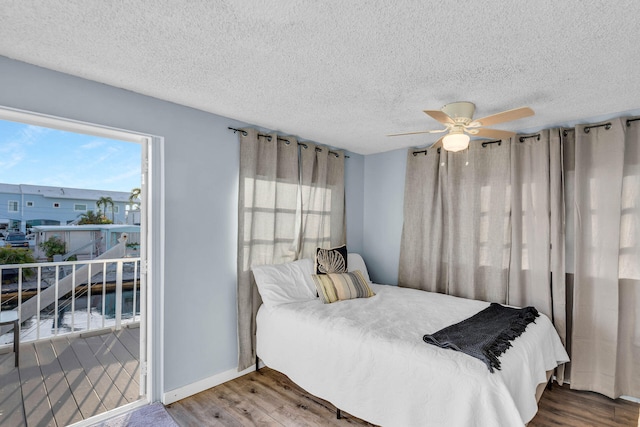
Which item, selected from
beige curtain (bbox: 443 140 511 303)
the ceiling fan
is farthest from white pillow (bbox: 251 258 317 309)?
the ceiling fan

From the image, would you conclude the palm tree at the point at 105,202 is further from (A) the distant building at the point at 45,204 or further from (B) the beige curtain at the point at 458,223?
(B) the beige curtain at the point at 458,223

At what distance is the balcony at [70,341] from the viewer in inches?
100

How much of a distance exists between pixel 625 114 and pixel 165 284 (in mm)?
4069

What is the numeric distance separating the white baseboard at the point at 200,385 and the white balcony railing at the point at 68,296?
2.03 meters

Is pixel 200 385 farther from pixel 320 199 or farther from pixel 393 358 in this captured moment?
pixel 320 199

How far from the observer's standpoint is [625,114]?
2732mm

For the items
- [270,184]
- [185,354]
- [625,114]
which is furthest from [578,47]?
[185,354]

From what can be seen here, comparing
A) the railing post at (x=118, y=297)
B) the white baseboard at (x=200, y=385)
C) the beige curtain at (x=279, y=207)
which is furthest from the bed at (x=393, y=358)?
the railing post at (x=118, y=297)

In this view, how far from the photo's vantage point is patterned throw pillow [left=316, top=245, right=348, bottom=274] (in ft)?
11.3

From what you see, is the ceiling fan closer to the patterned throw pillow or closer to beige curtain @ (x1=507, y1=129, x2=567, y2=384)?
beige curtain @ (x1=507, y1=129, x2=567, y2=384)

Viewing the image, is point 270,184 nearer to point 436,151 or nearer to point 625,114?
point 436,151

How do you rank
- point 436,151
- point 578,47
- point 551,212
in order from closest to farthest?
point 578,47 → point 551,212 → point 436,151

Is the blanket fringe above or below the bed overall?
above

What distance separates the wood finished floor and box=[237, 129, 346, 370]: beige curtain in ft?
1.29
